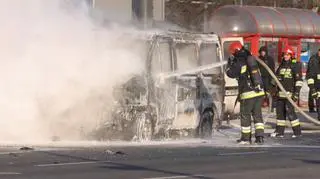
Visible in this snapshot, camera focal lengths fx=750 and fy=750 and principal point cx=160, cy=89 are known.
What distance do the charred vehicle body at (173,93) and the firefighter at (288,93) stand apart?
1.58 m


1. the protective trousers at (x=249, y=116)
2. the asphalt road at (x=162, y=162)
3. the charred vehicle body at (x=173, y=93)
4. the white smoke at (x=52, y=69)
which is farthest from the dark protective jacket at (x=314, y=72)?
the white smoke at (x=52, y=69)

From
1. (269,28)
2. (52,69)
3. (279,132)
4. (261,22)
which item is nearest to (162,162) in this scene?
(52,69)

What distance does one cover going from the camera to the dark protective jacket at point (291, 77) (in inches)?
636

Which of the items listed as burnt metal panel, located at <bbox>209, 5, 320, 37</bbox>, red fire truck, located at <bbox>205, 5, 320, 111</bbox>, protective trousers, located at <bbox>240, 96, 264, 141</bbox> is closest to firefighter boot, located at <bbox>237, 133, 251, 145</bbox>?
protective trousers, located at <bbox>240, 96, 264, 141</bbox>

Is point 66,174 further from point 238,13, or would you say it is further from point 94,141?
point 238,13

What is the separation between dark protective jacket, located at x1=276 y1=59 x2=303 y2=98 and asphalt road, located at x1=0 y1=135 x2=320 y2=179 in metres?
3.06

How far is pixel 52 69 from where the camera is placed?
521 inches

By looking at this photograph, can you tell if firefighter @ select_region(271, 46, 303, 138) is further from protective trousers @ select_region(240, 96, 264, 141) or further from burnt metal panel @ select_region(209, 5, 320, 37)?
burnt metal panel @ select_region(209, 5, 320, 37)

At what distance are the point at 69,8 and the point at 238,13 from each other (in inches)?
510

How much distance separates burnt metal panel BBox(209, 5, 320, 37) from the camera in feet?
83.9

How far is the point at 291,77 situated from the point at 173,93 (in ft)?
11.6

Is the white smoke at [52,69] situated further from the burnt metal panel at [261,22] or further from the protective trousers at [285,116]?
the burnt metal panel at [261,22]

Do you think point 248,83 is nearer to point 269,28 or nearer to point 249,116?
point 249,116

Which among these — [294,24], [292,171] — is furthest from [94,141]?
[294,24]
